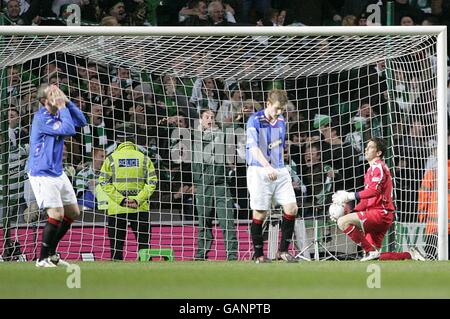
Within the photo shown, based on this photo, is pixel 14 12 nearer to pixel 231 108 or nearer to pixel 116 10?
pixel 116 10

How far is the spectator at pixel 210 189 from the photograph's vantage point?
12820 mm

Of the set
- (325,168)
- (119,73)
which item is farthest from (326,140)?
(119,73)

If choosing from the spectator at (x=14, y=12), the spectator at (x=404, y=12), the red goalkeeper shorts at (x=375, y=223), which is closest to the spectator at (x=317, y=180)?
the red goalkeeper shorts at (x=375, y=223)

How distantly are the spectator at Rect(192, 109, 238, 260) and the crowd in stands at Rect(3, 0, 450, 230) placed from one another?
115mm

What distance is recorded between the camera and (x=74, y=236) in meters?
13.1

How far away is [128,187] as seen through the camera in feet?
42.1

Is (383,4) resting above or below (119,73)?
above

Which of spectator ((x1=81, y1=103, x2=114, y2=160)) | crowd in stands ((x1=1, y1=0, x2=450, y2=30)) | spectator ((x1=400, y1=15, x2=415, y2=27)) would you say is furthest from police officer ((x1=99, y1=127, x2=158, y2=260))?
spectator ((x1=400, y1=15, x2=415, y2=27))

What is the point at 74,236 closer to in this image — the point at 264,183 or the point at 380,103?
the point at 264,183

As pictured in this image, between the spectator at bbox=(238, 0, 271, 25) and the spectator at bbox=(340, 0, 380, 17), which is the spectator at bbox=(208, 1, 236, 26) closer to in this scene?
the spectator at bbox=(238, 0, 271, 25)

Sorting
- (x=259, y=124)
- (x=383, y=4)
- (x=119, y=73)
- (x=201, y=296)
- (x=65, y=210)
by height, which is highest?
(x=383, y=4)

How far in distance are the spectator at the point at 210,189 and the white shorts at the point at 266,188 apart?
1218 millimetres

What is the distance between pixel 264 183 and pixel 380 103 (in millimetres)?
2198

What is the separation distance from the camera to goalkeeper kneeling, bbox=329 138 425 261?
475 inches
